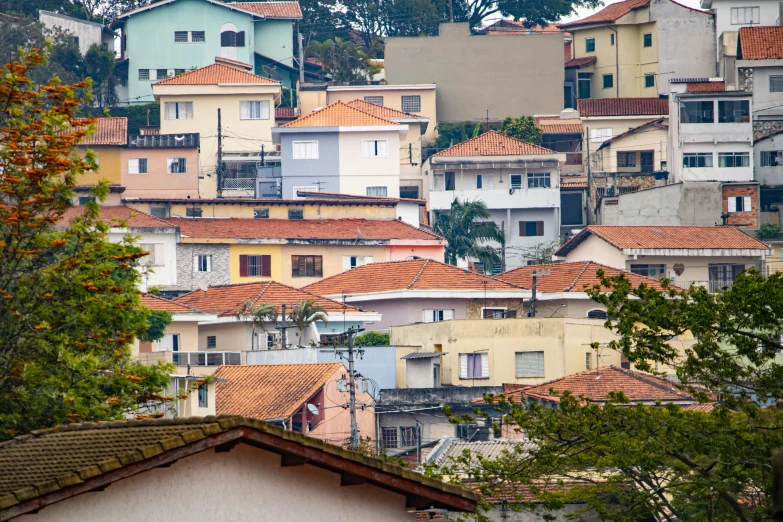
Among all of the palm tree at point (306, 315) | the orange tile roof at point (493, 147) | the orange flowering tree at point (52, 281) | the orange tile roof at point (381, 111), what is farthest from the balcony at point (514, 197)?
the orange flowering tree at point (52, 281)

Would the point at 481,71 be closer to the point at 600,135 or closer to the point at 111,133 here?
the point at 600,135

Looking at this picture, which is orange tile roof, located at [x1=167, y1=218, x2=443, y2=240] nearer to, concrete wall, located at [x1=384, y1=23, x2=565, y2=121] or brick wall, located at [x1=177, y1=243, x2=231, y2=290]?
brick wall, located at [x1=177, y1=243, x2=231, y2=290]

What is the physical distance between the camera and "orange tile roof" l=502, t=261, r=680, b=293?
186 feet

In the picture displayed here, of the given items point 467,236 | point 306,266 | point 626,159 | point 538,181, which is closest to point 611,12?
Result: point 626,159

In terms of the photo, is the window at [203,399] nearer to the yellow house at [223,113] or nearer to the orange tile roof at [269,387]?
the orange tile roof at [269,387]

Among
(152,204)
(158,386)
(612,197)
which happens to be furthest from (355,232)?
(158,386)

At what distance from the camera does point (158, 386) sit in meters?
22.0

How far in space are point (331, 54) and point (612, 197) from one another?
79.1 ft

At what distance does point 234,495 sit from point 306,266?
52.7 meters

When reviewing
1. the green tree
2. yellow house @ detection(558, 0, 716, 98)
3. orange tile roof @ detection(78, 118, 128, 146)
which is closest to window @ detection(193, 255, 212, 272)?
orange tile roof @ detection(78, 118, 128, 146)

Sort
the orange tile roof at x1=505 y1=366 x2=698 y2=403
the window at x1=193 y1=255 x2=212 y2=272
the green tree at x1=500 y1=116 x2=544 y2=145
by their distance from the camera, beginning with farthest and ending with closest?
1. the green tree at x1=500 y1=116 x2=544 y2=145
2. the window at x1=193 y1=255 x2=212 y2=272
3. the orange tile roof at x1=505 y1=366 x2=698 y2=403

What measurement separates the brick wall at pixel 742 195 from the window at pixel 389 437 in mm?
29059

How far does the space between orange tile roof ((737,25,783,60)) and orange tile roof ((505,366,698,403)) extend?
36.0 metres

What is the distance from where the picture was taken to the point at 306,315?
172 ft
